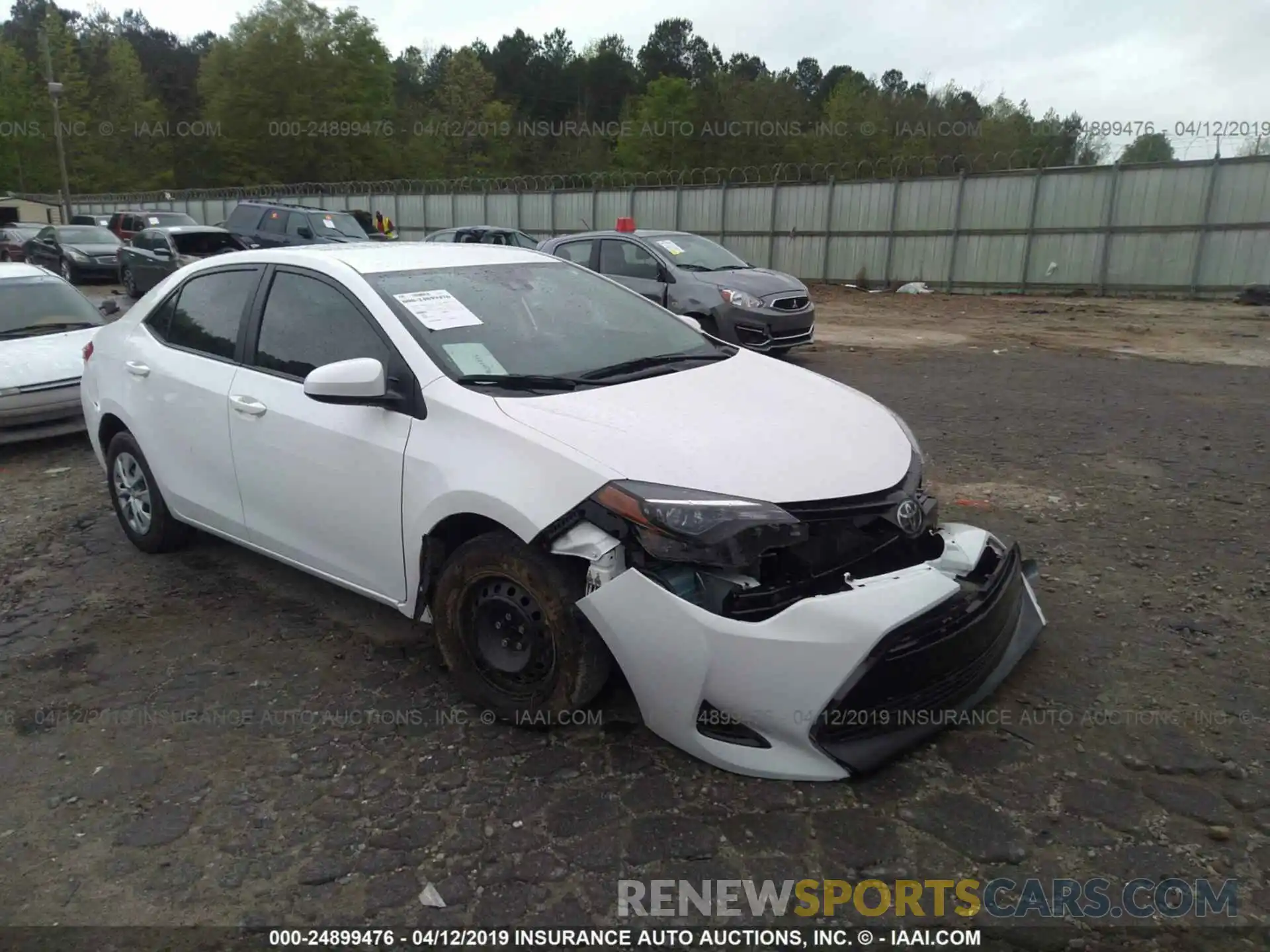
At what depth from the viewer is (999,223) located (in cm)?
2064

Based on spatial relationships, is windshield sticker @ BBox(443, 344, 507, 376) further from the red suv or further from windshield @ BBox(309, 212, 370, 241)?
the red suv

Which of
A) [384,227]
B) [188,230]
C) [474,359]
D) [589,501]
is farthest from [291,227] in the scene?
[589,501]

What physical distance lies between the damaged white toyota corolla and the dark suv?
576 inches

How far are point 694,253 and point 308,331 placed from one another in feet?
27.5

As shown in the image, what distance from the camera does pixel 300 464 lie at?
12.2 feet

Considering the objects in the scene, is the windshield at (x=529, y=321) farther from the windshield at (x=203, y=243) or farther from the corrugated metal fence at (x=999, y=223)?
the corrugated metal fence at (x=999, y=223)

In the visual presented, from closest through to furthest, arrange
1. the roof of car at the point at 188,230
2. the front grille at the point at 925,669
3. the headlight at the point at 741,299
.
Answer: the front grille at the point at 925,669, the headlight at the point at 741,299, the roof of car at the point at 188,230

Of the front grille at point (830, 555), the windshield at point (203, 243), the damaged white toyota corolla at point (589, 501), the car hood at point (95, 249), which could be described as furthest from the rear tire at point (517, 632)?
the car hood at point (95, 249)

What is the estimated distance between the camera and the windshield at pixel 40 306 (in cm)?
797

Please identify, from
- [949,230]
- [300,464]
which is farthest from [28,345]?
[949,230]

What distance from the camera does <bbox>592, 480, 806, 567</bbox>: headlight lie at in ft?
8.98

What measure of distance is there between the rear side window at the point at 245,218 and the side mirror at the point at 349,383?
17.8 metres

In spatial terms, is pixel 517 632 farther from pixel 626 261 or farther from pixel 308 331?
pixel 626 261

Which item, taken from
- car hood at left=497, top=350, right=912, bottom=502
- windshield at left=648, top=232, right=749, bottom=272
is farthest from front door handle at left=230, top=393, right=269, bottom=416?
windshield at left=648, top=232, right=749, bottom=272
